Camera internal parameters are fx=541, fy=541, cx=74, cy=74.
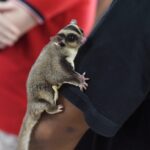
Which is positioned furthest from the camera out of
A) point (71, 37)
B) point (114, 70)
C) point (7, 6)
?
point (7, 6)

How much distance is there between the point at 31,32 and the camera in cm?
168

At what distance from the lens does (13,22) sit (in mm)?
1655

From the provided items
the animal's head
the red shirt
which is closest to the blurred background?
the red shirt

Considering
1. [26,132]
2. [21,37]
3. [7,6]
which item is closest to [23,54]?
[21,37]

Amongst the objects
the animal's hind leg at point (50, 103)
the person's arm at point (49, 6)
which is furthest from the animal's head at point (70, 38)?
the person's arm at point (49, 6)

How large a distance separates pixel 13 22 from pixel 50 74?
658mm

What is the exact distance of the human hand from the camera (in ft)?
5.35

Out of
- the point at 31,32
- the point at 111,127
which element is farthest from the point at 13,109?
the point at 111,127

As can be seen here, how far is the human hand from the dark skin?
0.62m

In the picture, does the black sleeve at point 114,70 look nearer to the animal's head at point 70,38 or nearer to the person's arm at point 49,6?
the animal's head at point 70,38

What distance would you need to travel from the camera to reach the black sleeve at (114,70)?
915 millimetres

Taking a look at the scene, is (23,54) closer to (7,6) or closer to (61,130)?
(7,6)

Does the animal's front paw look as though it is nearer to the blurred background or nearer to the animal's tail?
the animal's tail

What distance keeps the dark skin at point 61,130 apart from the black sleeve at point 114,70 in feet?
0.09
